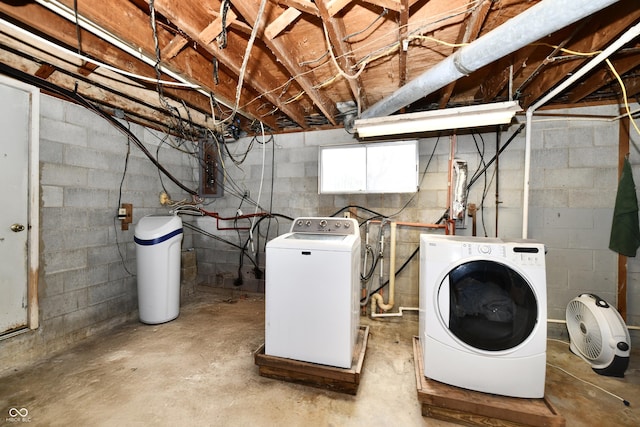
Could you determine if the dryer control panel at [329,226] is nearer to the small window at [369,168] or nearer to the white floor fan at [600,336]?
the small window at [369,168]

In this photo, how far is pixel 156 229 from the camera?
2461 mm

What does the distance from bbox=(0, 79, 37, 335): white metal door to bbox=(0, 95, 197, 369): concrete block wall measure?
5.4 inches

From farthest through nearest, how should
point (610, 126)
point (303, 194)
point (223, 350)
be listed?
point (303, 194) < point (610, 126) < point (223, 350)

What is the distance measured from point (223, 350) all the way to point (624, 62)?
3.76 meters

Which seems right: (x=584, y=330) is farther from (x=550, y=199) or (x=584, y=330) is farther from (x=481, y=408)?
(x=481, y=408)

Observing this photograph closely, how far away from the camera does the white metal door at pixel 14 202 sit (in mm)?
1739

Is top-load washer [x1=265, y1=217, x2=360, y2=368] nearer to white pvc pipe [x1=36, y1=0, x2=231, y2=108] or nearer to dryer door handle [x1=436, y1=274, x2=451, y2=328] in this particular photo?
dryer door handle [x1=436, y1=274, x2=451, y2=328]

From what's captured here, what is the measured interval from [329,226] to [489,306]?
3.91 ft

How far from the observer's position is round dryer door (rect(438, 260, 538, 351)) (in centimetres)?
144

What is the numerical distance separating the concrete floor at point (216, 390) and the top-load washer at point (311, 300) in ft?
0.86

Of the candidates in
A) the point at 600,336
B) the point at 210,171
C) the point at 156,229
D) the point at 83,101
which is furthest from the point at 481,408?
the point at 83,101

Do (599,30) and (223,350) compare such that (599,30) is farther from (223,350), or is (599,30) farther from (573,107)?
(223,350)

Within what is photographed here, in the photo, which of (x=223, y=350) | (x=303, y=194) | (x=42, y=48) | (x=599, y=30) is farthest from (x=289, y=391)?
(x=599, y=30)

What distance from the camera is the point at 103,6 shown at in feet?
4.30
